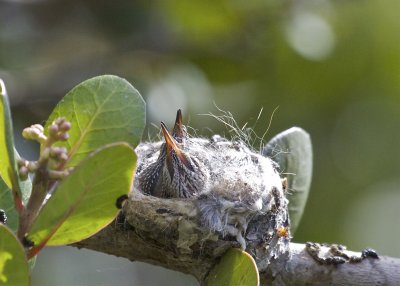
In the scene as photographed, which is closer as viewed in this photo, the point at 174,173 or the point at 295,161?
the point at 295,161

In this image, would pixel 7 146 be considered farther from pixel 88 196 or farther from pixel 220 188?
pixel 220 188

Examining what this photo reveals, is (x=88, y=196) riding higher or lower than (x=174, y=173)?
higher

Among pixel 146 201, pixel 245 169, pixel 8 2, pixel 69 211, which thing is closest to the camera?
pixel 69 211

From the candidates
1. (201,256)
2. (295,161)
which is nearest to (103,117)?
(201,256)

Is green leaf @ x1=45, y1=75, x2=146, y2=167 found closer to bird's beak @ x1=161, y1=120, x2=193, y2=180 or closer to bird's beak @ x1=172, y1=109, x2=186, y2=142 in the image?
bird's beak @ x1=161, y1=120, x2=193, y2=180

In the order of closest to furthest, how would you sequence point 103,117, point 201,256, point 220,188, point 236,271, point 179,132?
1. point 103,117
2. point 236,271
3. point 201,256
4. point 220,188
5. point 179,132

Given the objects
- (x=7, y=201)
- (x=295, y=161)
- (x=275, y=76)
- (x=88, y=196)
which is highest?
(x=88, y=196)

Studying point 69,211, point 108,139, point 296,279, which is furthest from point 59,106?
point 296,279

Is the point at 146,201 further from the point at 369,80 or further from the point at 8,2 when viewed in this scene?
the point at 8,2
